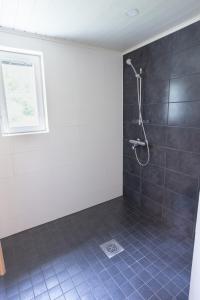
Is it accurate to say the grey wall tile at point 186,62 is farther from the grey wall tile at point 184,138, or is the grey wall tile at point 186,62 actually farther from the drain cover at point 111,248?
the drain cover at point 111,248

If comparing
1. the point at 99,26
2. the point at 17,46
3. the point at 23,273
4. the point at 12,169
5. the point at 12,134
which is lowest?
the point at 23,273

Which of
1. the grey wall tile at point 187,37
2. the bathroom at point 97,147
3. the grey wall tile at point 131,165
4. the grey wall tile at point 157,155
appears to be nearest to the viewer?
the bathroom at point 97,147

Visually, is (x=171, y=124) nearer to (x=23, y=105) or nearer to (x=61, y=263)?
(x=23, y=105)

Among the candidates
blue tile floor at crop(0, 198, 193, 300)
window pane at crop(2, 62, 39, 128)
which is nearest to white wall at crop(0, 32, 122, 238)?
window pane at crop(2, 62, 39, 128)

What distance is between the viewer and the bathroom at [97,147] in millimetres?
1500

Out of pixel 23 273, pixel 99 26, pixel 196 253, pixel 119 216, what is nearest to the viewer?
pixel 196 253

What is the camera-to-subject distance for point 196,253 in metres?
1.10

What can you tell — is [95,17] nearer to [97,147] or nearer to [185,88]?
[185,88]

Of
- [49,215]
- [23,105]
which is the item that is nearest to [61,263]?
[49,215]

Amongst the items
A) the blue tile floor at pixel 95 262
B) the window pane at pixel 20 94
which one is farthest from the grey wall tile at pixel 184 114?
the window pane at pixel 20 94

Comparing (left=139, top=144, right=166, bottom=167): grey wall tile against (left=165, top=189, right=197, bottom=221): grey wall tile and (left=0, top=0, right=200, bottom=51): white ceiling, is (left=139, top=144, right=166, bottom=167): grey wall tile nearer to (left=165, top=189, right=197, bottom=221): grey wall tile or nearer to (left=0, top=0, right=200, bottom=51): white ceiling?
(left=165, top=189, right=197, bottom=221): grey wall tile

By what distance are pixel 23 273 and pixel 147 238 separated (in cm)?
131

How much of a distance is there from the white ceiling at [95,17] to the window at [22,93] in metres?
0.30

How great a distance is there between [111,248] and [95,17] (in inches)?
89.8
